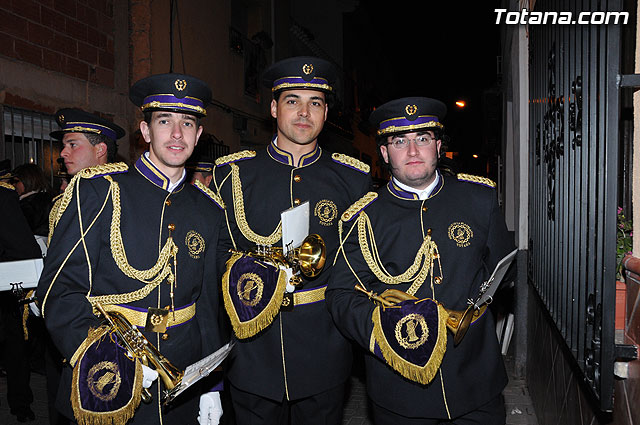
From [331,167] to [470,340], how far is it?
4.08ft

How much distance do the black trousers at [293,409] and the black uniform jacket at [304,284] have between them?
7 cm

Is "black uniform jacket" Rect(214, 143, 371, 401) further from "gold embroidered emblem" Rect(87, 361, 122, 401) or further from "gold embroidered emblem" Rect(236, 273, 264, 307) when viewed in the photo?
"gold embroidered emblem" Rect(87, 361, 122, 401)

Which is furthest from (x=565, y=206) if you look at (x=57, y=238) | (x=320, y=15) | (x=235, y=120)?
(x=320, y=15)

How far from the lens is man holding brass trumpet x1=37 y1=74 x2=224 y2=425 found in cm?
219

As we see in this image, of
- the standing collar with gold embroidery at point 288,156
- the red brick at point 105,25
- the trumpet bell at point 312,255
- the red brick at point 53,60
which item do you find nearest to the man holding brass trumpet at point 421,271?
the trumpet bell at point 312,255

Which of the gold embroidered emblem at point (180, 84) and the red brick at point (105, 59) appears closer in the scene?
the gold embroidered emblem at point (180, 84)

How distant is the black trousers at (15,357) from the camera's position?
467cm

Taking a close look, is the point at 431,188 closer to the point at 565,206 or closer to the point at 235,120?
the point at 565,206

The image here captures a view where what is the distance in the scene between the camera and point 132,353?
7.27 ft

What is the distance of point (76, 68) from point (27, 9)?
0.99 m

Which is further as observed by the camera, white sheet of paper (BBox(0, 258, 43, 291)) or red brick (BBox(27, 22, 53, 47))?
red brick (BBox(27, 22, 53, 47))

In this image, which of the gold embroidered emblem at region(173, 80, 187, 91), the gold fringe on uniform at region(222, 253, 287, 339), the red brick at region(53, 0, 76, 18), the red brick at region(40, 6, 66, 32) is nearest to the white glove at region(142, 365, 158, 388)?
the gold fringe on uniform at region(222, 253, 287, 339)

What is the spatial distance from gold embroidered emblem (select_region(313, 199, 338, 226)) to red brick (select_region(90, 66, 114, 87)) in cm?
546

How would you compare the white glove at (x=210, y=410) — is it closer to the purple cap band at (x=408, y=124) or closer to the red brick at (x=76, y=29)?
the purple cap band at (x=408, y=124)
